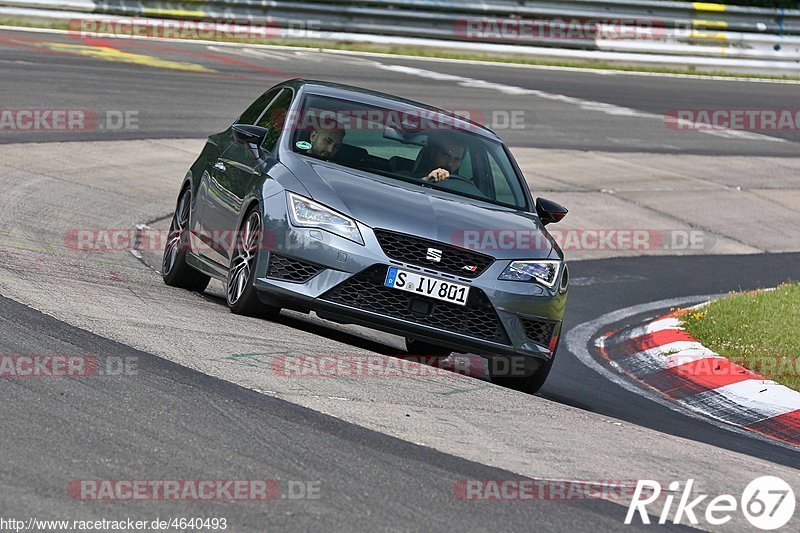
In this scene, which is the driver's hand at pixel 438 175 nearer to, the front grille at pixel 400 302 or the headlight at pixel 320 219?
the headlight at pixel 320 219

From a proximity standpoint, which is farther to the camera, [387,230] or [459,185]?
[459,185]

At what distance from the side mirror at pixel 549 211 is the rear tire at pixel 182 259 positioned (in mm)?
2444

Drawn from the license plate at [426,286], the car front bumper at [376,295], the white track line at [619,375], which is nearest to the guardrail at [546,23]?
the white track line at [619,375]

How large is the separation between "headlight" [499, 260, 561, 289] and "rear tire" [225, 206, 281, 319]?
1.39 metres

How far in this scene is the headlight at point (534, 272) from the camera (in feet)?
26.1

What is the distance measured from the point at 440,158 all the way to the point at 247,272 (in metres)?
1.55

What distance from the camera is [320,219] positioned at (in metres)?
7.88

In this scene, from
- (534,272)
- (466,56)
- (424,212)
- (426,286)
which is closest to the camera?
(426,286)

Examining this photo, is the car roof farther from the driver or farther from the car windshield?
the driver

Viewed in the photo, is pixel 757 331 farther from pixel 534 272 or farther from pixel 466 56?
pixel 466 56

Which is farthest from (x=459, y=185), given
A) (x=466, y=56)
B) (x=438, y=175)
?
(x=466, y=56)

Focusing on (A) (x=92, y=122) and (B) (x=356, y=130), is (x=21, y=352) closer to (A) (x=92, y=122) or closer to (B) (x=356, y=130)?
(B) (x=356, y=130)

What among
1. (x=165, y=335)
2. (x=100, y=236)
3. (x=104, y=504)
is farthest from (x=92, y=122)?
(x=104, y=504)

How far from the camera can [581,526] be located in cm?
498
